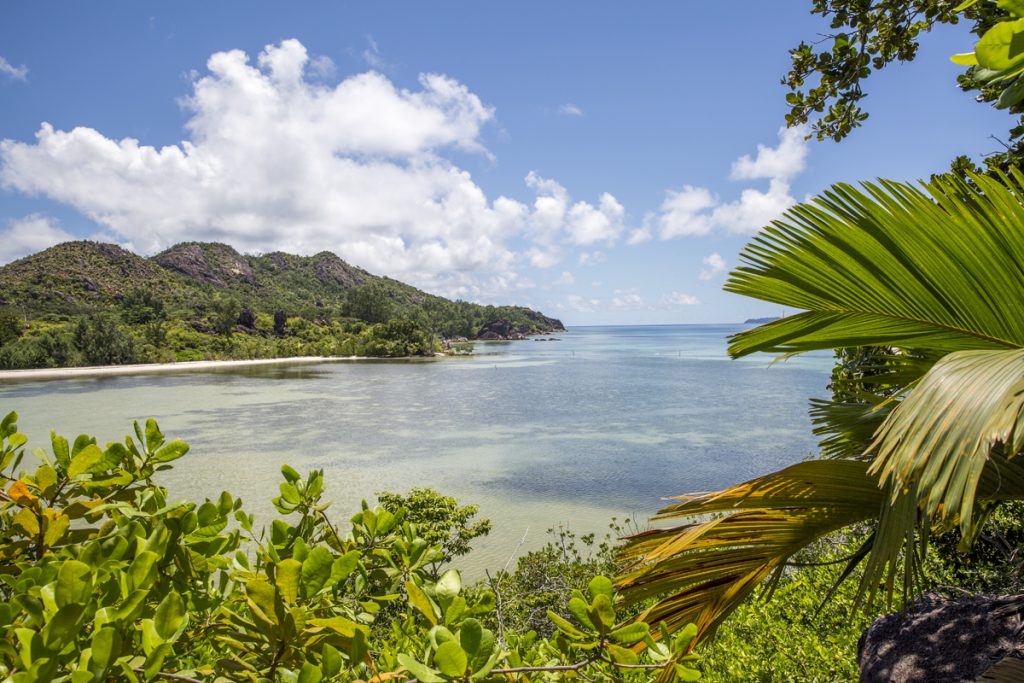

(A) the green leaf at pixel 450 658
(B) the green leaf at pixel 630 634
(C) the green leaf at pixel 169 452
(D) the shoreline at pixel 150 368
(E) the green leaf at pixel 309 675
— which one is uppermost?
(C) the green leaf at pixel 169 452

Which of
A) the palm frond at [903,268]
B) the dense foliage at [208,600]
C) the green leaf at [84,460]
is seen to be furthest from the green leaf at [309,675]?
the palm frond at [903,268]

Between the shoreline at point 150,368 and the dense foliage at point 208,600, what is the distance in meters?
51.3

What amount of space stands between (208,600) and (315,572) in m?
0.34

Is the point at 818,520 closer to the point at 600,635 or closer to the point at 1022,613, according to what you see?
the point at 600,635

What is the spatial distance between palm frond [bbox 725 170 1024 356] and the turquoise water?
7.89 meters

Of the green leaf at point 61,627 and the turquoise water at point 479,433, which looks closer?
the green leaf at point 61,627

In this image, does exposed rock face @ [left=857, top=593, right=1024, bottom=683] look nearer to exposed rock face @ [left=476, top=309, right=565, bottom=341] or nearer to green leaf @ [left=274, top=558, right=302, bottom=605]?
green leaf @ [left=274, top=558, right=302, bottom=605]

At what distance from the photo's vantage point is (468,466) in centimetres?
1589

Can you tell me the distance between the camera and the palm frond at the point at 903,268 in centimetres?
122

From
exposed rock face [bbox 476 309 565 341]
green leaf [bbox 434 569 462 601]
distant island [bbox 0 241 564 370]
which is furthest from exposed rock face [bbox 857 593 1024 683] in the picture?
exposed rock face [bbox 476 309 565 341]

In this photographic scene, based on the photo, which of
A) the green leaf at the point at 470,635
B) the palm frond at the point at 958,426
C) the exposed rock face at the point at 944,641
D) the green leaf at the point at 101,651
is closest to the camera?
the green leaf at the point at 101,651

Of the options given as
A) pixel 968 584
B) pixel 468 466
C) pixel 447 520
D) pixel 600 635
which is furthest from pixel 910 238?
pixel 468 466

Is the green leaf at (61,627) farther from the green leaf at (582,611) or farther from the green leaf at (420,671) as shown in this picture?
the green leaf at (582,611)

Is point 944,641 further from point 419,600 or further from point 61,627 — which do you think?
point 61,627
